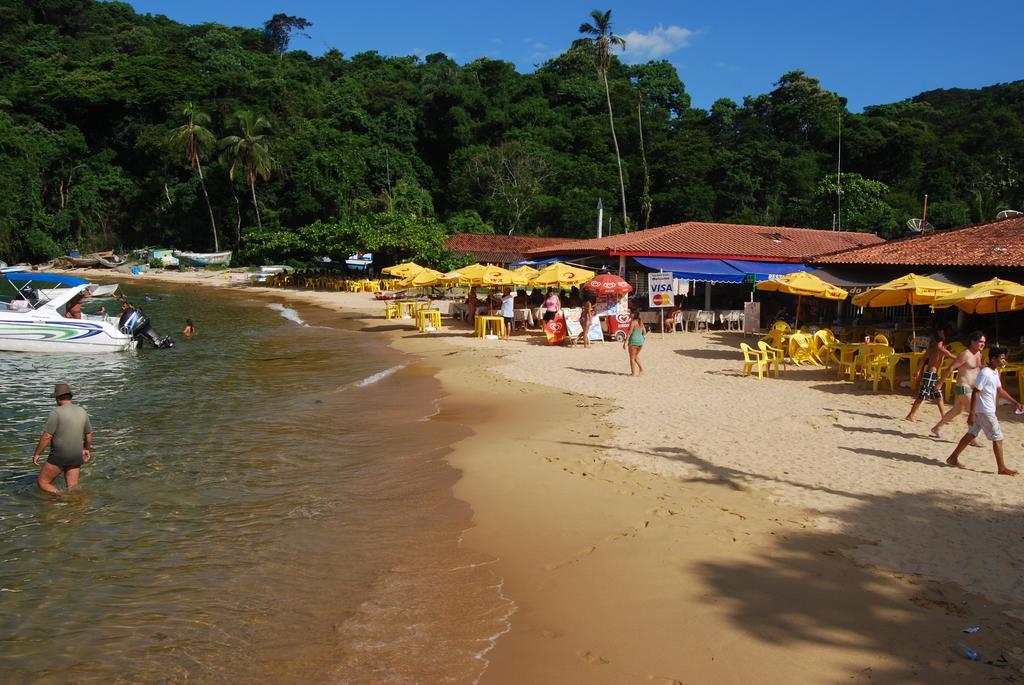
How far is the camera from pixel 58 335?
66.3ft

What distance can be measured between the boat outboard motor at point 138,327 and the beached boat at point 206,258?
4139 centimetres

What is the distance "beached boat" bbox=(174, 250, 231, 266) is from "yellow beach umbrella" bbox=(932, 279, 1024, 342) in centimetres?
5637

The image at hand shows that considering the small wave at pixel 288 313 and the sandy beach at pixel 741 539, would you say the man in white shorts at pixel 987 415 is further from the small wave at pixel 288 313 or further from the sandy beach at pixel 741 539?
the small wave at pixel 288 313

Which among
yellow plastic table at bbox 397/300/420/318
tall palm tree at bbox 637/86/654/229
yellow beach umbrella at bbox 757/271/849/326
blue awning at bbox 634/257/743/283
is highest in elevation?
tall palm tree at bbox 637/86/654/229

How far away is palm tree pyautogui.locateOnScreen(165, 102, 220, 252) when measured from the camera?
60.8 meters

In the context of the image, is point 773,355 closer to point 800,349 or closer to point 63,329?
point 800,349

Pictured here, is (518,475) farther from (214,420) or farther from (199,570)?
(214,420)

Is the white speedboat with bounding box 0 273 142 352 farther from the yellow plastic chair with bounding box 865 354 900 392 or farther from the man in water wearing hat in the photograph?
the yellow plastic chair with bounding box 865 354 900 392

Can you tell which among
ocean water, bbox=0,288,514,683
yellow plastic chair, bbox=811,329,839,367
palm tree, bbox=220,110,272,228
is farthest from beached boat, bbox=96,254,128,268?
yellow plastic chair, bbox=811,329,839,367

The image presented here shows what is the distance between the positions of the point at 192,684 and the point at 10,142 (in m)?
64.0

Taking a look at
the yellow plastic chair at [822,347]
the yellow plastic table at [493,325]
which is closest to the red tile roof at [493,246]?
the yellow plastic table at [493,325]

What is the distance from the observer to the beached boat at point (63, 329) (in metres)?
20.0

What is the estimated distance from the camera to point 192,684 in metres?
4.84

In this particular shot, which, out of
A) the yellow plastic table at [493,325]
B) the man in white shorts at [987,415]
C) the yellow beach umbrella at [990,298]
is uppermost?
the yellow beach umbrella at [990,298]
